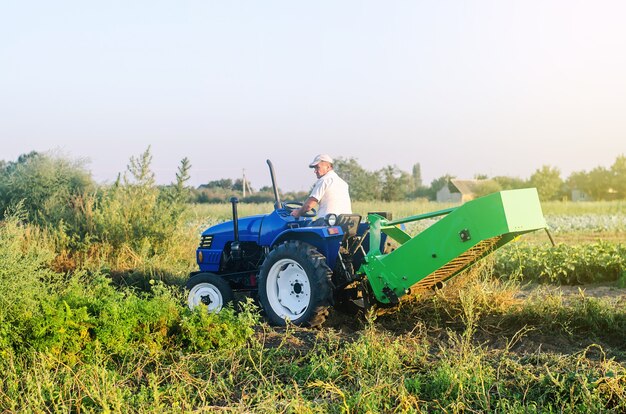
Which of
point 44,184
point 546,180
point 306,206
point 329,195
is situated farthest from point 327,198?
point 546,180

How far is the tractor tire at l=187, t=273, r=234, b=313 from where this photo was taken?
8305 mm

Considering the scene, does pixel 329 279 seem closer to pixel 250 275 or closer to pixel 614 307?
pixel 250 275

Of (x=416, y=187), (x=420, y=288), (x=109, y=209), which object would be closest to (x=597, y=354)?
(x=420, y=288)

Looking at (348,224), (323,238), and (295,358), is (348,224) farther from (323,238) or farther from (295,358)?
(295,358)

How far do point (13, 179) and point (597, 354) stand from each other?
1240 centimetres

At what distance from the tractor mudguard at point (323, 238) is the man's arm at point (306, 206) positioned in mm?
272

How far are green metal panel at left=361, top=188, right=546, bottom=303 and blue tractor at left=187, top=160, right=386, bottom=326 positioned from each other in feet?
1.01

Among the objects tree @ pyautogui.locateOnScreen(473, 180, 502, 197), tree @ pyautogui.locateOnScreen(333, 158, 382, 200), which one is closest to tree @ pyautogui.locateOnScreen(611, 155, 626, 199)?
tree @ pyautogui.locateOnScreen(473, 180, 502, 197)

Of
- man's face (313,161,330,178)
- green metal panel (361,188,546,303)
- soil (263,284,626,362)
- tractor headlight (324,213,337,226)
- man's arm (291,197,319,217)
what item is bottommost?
soil (263,284,626,362)

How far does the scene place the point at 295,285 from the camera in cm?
769

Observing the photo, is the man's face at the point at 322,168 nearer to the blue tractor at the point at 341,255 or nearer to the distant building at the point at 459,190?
the blue tractor at the point at 341,255

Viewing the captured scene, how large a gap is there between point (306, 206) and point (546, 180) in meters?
48.0

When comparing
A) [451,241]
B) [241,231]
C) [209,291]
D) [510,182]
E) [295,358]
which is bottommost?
[295,358]

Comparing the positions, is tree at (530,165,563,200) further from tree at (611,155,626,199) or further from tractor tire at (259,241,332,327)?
tractor tire at (259,241,332,327)
